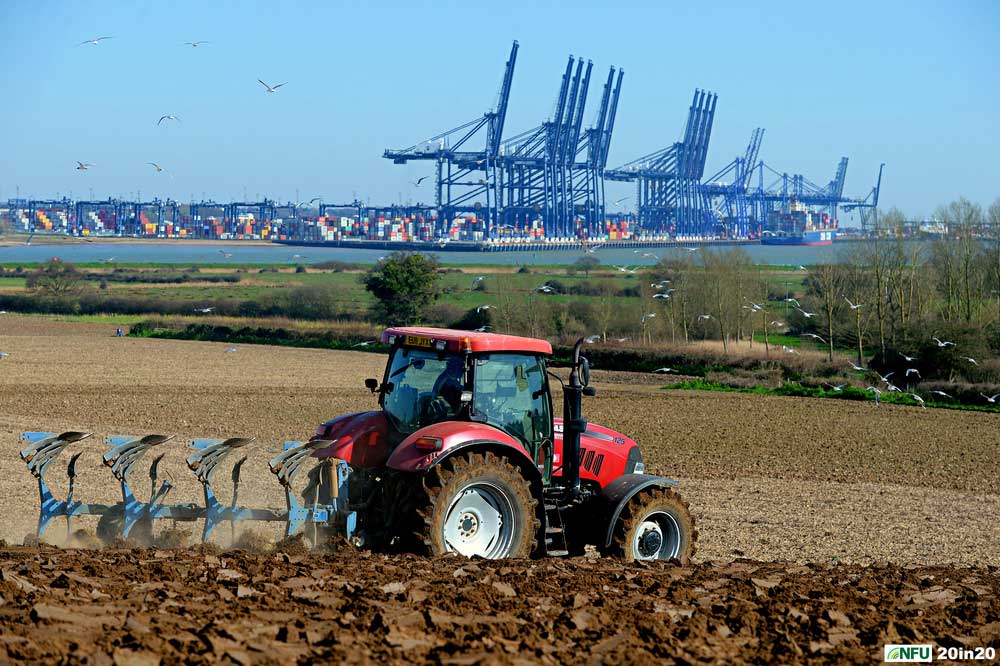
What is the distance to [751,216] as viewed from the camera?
164 meters

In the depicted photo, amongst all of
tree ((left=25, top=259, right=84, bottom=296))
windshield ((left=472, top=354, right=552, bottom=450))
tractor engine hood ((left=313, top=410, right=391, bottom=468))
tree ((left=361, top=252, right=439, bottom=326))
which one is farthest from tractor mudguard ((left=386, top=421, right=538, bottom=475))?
tree ((left=25, top=259, right=84, bottom=296))

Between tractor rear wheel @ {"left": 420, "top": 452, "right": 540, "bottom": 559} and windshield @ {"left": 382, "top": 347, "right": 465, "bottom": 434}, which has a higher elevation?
windshield @ {"left": 382, "top": 347, "right": 465, "bottom": 434}

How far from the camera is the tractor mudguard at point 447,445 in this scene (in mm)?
8250

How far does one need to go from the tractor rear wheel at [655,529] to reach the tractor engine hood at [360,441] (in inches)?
84.4

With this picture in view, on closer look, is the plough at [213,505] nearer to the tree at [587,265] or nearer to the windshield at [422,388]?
the windshield at [422,388]

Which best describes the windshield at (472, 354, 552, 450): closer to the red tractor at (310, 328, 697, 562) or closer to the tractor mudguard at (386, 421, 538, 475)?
the red tractor at (310, 328, 697, 562)

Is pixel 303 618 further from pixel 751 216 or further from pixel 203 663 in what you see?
pixel 751 216

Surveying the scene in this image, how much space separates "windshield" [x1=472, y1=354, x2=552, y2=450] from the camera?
8.92 meters

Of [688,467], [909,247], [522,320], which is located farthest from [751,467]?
[909,247]

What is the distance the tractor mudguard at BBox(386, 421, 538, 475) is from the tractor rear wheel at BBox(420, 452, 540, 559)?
0.29ft

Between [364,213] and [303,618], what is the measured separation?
164279 millimetres

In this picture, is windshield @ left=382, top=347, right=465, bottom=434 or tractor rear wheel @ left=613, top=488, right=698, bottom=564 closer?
windshield @ left=382, top=347, right=465, bottom=434

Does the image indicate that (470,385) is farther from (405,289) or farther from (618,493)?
(405,289)

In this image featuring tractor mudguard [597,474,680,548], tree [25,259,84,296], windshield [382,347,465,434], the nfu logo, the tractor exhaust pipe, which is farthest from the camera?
tree [25,259,84,296]
